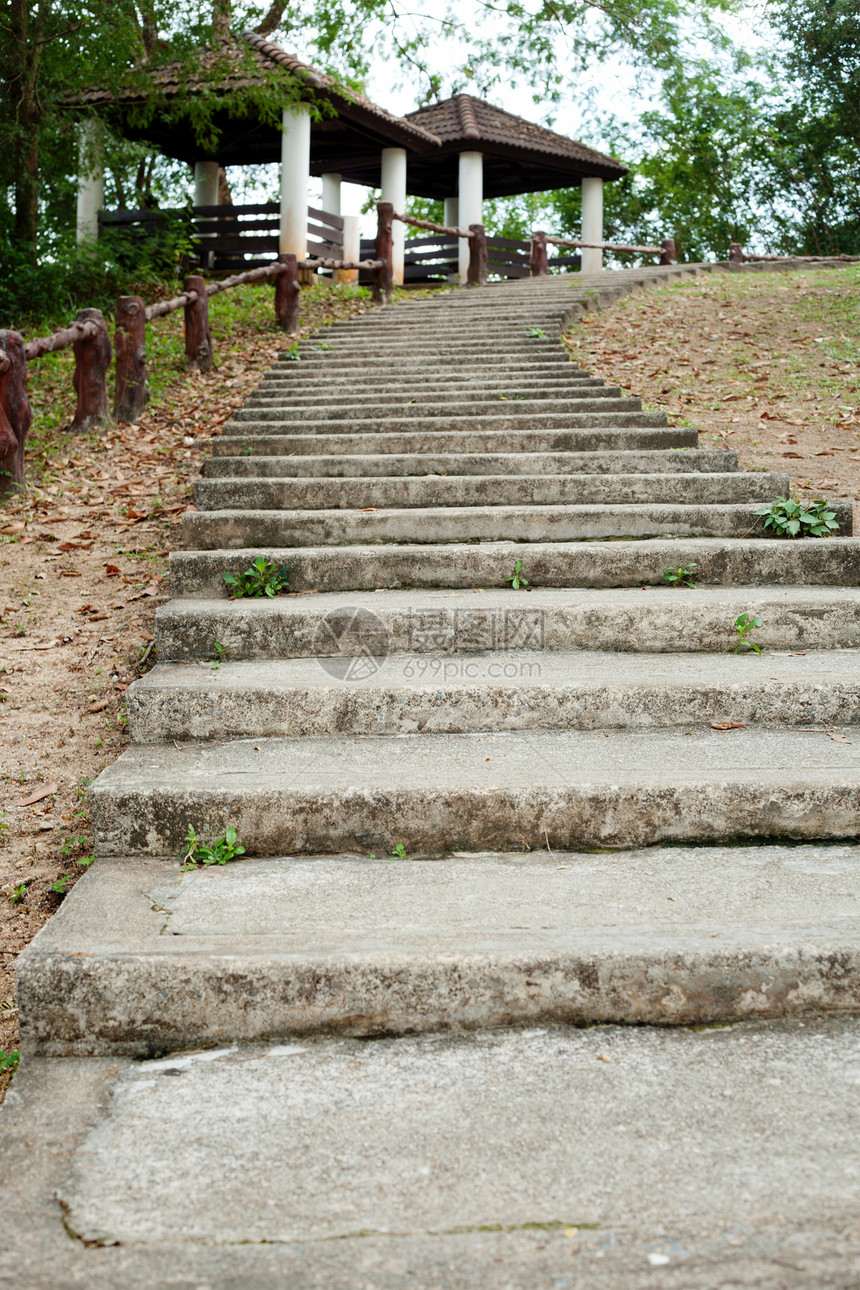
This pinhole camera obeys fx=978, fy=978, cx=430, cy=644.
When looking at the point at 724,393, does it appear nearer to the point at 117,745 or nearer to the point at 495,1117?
the point at 117,745

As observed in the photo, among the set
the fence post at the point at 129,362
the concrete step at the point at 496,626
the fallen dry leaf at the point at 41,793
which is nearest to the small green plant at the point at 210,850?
the fallen dry leaf at the point at 41,793

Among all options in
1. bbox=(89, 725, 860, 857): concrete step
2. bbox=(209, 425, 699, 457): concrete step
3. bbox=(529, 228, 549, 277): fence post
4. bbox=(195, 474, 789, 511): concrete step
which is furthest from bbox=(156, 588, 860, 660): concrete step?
bbox=(529, 228, 549, 277): fence post

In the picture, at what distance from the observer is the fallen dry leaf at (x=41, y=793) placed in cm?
282

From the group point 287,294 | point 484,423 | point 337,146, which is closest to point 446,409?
point 484,423

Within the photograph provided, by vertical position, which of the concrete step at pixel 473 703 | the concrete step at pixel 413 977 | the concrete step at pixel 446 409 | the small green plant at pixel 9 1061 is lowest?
the small green plant at pixel 9 1061

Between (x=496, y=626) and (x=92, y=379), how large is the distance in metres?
4.37

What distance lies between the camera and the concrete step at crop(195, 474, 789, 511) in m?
4.66

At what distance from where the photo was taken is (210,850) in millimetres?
2445

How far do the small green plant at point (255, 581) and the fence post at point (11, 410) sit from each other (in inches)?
91.6

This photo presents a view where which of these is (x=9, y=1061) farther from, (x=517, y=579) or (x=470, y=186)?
(x=470, y=186)

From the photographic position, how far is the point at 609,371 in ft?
25.2

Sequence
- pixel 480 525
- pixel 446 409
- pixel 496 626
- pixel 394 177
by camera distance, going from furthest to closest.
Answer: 1. pixel 394 177
2. pixel 446 409
3. pixel 480 525
4. pixel 496 626

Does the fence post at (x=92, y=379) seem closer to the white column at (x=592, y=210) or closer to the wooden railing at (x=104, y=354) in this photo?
the wooden railing at (x=104, y=354)

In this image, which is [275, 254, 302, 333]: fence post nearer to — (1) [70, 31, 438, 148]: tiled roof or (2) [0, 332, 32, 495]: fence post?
(1) [70, 31, 438, 148]: tiled roof
